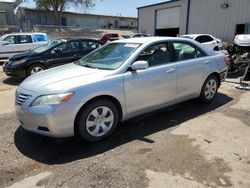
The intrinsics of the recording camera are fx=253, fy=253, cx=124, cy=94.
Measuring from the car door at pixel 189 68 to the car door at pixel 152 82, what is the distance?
188 millimetres

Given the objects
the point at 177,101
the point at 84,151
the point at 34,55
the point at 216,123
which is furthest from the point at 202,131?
the point at 34,55

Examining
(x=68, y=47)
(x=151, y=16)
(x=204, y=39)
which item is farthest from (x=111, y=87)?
(x=151, y=16)

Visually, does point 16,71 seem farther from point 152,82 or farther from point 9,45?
point 9,45

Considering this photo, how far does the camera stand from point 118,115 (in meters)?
4.09

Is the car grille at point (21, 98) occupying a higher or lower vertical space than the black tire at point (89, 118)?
higher

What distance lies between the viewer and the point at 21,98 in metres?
3.76

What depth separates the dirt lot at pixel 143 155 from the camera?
302cm

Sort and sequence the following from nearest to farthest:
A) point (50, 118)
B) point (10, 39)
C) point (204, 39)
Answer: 1. point (50, 118)
2. point (10, 39)
3. point (204, 39)

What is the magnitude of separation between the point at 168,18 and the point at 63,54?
1943 centimetres

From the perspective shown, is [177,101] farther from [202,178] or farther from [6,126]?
[6,126]

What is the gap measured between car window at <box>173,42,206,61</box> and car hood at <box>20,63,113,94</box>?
1628mm

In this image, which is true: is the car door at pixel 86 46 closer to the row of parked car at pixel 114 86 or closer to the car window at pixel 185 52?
the row of parked car at pixel 114 86

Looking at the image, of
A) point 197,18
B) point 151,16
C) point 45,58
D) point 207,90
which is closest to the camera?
point 207,90

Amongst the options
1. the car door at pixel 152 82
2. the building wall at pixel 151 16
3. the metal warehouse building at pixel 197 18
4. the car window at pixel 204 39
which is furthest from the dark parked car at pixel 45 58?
the building wall at pixel 151 16
